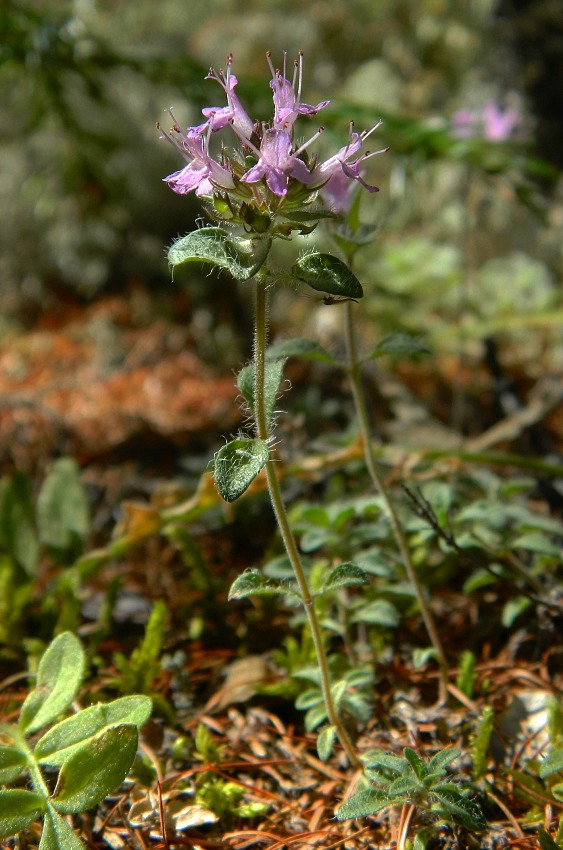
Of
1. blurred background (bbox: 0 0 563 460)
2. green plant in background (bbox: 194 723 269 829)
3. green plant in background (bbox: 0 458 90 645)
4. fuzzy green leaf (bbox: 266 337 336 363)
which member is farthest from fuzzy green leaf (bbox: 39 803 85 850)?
blurred background (bbox: 0 0 563 460)

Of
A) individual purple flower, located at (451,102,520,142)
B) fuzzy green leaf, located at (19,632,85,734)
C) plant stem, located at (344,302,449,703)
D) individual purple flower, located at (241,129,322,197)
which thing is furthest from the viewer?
individual purple flower, located at (451,102,520,142)

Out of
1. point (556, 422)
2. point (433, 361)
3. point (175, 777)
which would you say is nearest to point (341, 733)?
point (175, 777)

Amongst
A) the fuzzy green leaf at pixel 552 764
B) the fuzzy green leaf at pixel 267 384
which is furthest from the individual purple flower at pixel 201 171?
the fuzzy green leaf at pixel 552 764

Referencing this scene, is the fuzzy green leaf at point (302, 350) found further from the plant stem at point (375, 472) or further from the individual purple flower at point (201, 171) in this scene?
the individual purple flower at point (201, 171)

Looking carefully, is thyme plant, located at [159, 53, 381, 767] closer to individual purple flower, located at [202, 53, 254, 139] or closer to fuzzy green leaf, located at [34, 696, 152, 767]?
individual purple flower, located at [202, 53, 254, 139]

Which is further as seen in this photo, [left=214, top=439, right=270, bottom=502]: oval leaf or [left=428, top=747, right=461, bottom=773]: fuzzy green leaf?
[left=428, top=747, right=461, bottom=773]: fuzzy green leaf

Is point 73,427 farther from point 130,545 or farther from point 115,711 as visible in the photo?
point 115,711
